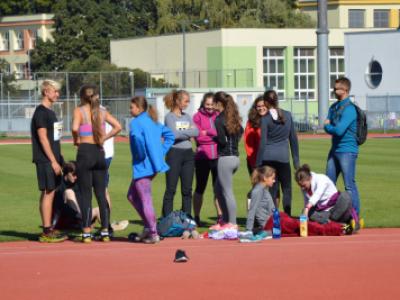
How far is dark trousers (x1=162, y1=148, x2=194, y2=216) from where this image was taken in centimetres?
1437

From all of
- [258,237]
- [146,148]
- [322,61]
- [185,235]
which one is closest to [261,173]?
A: [258,237]

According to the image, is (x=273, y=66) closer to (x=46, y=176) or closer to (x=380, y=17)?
(x=380, y=17)

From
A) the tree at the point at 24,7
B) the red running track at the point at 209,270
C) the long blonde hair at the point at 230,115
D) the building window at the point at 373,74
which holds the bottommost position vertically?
the red running track at the point at 209,270

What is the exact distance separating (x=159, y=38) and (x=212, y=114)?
65.1 meters

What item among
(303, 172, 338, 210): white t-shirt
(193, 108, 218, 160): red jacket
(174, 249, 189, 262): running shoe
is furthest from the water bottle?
(174, 249, 189, 262): running shoe

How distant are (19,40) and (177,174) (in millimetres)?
90580

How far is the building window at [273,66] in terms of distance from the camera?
77375 millimetres

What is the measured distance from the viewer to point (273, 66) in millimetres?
77875

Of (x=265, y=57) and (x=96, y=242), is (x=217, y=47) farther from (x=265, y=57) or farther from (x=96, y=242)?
(x=96, y=242)

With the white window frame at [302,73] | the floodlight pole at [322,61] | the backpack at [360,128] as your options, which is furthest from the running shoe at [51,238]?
the white window frame at [302,73]

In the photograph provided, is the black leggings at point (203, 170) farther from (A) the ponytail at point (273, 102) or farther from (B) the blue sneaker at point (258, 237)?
(B) the blue sneaker at point (258, 237)

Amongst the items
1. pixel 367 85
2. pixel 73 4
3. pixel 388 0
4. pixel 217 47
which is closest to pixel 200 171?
pixel 367 85

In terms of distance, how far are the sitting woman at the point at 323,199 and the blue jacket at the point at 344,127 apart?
65cm

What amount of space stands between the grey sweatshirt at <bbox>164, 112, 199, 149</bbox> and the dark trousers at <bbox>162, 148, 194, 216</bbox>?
107mm
